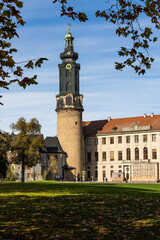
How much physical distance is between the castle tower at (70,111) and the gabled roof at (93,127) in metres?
8.28

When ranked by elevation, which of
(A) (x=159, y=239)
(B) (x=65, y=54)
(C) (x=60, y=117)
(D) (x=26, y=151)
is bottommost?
(A) (x=159, y=239)

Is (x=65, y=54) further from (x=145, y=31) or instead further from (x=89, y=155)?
(x=145, y=31)

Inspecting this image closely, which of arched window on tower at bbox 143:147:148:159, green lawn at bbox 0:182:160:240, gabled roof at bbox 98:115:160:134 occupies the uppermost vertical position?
gabled roof at bbox 98:115:160:134

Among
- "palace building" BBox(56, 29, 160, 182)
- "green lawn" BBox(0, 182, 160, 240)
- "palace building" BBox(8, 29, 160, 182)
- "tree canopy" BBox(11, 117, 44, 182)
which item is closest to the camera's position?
"green lawn" BBox(0, 182, 160, 240)

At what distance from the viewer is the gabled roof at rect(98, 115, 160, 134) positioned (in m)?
98.6

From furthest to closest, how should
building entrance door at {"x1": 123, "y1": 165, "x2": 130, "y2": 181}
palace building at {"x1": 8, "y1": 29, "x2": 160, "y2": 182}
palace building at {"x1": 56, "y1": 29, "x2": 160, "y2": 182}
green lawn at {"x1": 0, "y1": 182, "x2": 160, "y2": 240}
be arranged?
building entrance door at {"x1": 123, "y1": 165, "x2": 130, "y2": 181} < palace building at {"x1": 56, "y1": 29, "x2": 160, "y2": 182} < palace building at {"x1": 8, "y1": 29, "x2": 160, "y2": 182} < green lawn at {"x1": 0, "y1": 182, "x2": 160, "y2": 240}

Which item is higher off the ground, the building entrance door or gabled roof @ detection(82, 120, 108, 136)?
gabled roof @ detection(82, 120, 108, 136)

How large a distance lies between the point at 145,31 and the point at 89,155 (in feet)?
314

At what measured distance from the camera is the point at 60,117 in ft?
332

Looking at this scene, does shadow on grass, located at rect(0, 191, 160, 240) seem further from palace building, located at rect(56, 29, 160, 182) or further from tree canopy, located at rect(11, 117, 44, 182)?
palace building, located at rect(56, 29, 160, 182)

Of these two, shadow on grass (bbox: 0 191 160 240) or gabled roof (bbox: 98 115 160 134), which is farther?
gabled roof (bbox: 98 115 160 134)

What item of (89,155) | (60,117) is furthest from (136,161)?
(60,117)

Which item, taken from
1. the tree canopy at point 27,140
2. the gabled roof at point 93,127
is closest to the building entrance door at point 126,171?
the gabled roof at point 93,127

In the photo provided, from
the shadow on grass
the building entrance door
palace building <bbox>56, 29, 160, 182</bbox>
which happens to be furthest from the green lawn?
the building entrance door
